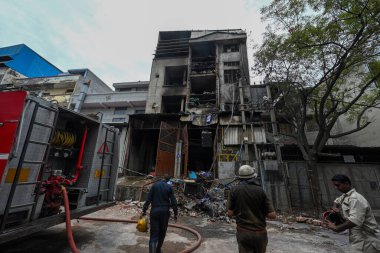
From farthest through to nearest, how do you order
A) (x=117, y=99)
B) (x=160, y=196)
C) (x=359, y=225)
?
(x=117, y=99) → (x=160, y=196) → (x=359, y=225)

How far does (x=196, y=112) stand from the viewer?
1565 cm

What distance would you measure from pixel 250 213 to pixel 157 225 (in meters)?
2.08

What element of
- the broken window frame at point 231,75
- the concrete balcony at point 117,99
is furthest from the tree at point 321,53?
the concrete balcony at point 117,99

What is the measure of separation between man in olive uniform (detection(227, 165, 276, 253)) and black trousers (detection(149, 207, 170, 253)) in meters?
1.63

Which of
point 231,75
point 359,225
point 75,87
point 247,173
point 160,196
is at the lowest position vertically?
point 359,225

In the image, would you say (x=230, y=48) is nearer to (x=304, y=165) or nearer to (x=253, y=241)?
(x=304, y=165)

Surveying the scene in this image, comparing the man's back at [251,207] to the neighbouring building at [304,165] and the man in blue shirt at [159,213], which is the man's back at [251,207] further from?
the neighbouring building at [304,165]

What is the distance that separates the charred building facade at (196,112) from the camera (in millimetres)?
13167

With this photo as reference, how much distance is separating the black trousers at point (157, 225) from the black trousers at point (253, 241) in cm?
179

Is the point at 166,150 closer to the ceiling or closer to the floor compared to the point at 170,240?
closer to the ceiling

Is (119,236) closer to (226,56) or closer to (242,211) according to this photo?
(242,211)

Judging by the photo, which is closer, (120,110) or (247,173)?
(247,173)

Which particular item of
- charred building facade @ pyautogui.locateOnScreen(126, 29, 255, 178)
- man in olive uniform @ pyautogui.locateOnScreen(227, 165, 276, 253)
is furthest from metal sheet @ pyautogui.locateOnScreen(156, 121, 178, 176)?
man in olive uniform @ pyautogui.locateOnScreen(227, 165, 276, 253)

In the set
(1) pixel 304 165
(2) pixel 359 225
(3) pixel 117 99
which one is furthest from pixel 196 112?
(2) pixel 359 225
